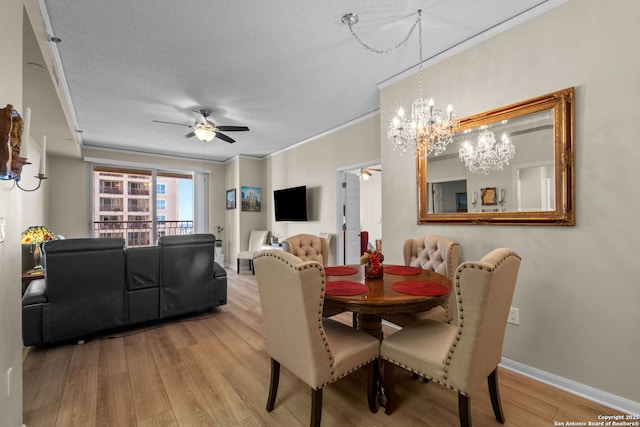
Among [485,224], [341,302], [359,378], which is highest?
[485,224]

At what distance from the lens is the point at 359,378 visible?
2150mm

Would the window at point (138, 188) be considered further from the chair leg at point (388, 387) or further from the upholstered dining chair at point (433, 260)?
the chair leg at point (388, 387)

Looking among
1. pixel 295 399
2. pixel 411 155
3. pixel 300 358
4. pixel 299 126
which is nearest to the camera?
pixel 300 358

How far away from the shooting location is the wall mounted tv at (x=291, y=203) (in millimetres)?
5359

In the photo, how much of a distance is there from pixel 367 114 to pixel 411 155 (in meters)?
1.49

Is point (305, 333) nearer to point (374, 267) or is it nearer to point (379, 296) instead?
point (379, 296)

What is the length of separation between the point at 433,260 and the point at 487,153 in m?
1.03

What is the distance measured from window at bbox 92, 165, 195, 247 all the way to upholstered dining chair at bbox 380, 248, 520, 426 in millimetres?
6407

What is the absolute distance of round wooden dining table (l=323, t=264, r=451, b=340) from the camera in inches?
61.7

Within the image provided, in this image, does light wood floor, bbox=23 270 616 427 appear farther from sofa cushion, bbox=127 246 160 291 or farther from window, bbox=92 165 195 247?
window, bbox=92 165 195 247

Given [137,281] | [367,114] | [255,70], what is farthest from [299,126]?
[137,281]

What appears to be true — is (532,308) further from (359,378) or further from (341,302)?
(341,302)

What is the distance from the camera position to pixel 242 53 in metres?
2.66

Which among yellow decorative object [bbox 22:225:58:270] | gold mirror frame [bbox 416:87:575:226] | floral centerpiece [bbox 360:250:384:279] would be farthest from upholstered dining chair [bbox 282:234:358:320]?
yellow decorative object [bbox 22:225:58:270]
